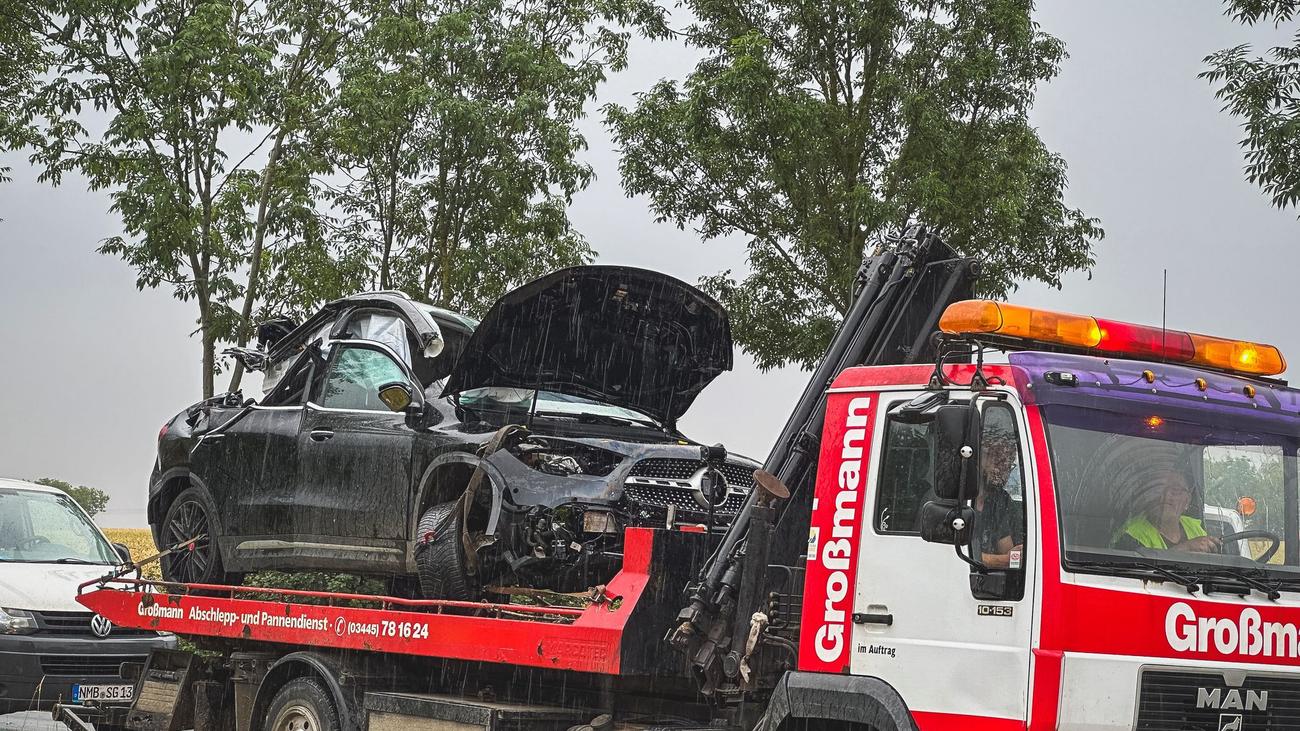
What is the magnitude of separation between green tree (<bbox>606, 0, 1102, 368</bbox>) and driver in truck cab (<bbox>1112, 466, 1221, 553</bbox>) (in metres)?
9.45

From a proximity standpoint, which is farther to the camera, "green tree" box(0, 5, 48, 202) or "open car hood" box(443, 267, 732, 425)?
"green tree" box(0, 5, 48, 202)

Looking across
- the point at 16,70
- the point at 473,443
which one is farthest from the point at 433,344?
the point at 16,70

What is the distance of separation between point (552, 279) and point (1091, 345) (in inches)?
124

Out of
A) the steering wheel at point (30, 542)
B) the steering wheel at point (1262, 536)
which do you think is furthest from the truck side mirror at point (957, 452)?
the steering wheel at point (30, 542)

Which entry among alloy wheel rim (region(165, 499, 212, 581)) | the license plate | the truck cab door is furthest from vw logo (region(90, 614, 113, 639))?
the truck cab door

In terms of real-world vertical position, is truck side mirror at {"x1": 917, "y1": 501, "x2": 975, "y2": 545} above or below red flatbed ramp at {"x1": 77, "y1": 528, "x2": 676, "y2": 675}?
above

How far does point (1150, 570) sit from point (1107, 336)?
48.2 inches

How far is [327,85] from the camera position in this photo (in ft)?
60.3

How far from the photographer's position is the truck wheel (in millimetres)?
8055

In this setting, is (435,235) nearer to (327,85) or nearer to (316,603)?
(327,85)

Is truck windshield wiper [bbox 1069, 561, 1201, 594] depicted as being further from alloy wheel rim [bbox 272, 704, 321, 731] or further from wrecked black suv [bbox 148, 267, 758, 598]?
alloy wheel rim [bbox 272, 704, 321, 731]

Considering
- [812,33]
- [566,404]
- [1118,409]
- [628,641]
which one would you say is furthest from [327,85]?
[1118,409]

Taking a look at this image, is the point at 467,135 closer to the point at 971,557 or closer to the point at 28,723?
the point at 28,723

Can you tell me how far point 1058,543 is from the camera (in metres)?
5.02
